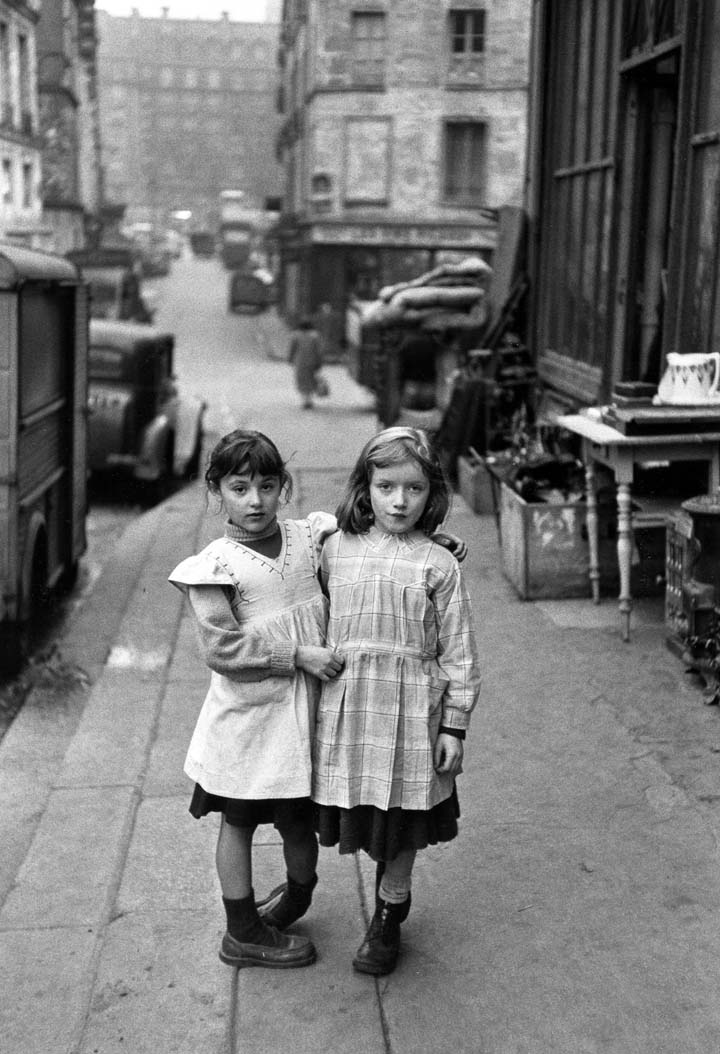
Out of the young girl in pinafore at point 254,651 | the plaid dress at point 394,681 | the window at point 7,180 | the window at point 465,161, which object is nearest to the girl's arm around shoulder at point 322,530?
the young girl in pinafore at point 254,651

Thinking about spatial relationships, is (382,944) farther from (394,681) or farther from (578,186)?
(578,186)

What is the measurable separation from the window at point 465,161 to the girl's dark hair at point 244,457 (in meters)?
31.1

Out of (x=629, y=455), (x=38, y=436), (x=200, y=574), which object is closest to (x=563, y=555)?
(x=629, y=455)

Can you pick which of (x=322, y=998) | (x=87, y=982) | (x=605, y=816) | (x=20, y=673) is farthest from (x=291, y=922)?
(x=20, y=673)

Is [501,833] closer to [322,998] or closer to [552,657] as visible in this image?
[322,998]

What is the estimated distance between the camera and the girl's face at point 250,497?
3.38m

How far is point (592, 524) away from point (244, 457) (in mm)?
4417

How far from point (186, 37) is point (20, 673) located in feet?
339

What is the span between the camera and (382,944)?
356cm

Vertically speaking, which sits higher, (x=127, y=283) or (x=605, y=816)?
(x=127, y=283)

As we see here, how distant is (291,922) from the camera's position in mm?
3781

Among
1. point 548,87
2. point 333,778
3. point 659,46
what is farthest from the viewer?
point 548,87

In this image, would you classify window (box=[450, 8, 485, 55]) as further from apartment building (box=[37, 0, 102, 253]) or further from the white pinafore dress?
the white pinafore dress

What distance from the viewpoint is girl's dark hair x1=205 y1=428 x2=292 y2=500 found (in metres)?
3.33
